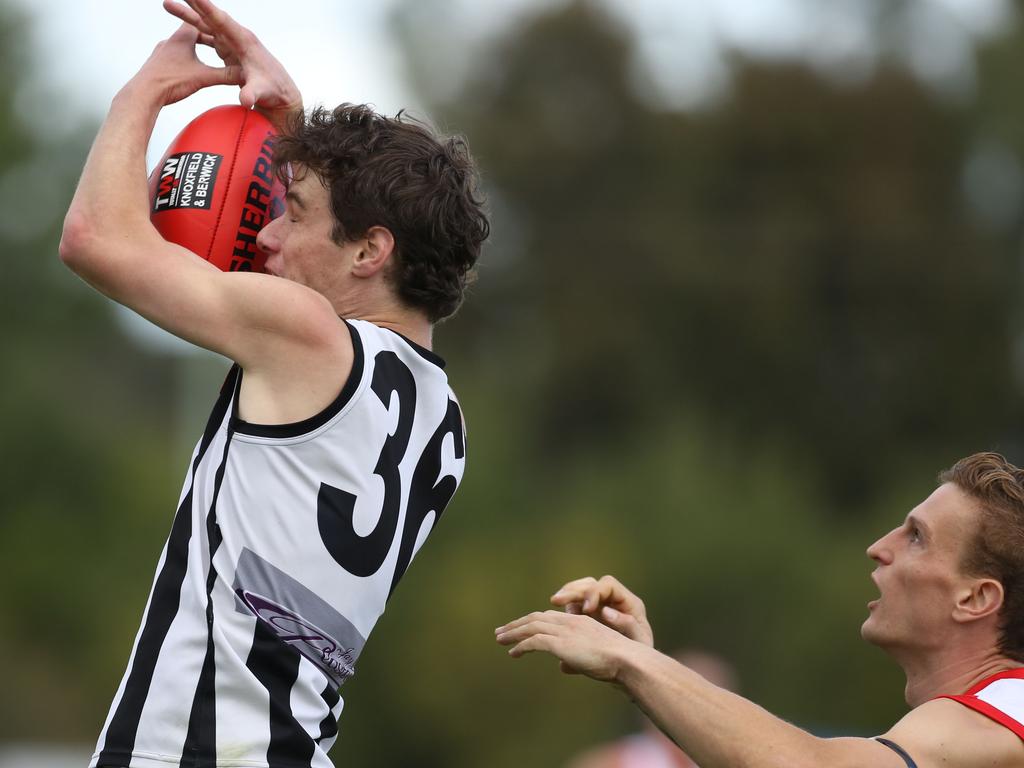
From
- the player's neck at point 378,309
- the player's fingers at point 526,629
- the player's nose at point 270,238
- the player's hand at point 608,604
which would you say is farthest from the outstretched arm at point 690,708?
the player's nose at point 270,238

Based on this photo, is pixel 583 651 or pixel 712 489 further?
pixel 712 489

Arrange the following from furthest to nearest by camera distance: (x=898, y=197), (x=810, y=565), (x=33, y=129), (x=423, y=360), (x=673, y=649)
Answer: (x=33, y=129) < (x=898, y=197) < (x=810, y=565) < (x=673, y=649) < (x=423, y=360)

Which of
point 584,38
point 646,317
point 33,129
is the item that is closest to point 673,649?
point 646,317

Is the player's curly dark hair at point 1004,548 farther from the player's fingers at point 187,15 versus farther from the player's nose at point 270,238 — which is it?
the player's fingers at point 187,15

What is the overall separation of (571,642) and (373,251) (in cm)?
115

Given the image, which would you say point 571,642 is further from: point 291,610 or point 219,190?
point 219,190

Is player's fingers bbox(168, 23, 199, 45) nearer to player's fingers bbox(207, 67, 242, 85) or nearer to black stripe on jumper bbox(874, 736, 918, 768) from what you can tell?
player's fingers bbox(207, 67, 242, 85)

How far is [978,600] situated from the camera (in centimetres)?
433

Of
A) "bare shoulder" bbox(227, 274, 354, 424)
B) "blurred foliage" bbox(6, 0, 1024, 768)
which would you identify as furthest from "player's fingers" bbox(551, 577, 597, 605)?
"blurred foliage" bbox(6, 0, 1024, 768)

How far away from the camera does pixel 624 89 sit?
30.4 metres

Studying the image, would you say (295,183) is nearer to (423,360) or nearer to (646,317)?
(423,360)

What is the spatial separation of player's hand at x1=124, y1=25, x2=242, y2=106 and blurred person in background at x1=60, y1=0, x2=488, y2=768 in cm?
1

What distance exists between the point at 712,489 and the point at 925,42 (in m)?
12.9

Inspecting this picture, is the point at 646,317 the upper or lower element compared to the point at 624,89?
lower
